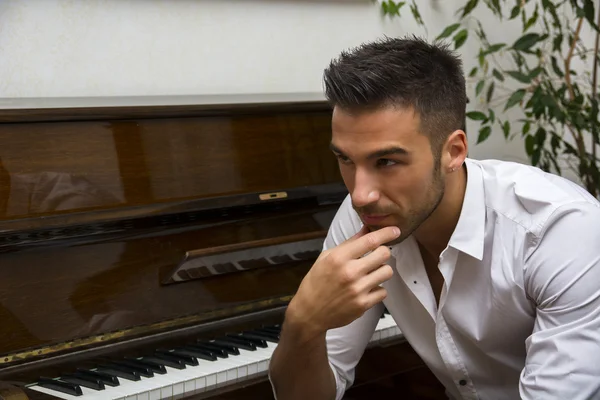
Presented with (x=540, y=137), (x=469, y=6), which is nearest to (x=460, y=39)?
(x=469, y=6)

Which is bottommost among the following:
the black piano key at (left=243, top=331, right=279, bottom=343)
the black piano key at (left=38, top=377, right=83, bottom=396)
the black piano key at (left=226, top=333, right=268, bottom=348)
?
the black piano key at (left=243, top=331, right=279, bottom=343)

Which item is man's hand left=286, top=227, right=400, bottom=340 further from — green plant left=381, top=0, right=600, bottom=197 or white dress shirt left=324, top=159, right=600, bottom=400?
green plant left=381, top=0, right=600, bottom=197

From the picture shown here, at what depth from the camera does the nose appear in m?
1.58

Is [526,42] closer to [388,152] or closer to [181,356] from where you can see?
[388,152]

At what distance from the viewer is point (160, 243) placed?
6.95ft

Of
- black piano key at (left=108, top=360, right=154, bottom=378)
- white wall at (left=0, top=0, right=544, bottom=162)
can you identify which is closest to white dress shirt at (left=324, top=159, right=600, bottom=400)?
black piano key at (left=108, top=360, right=154, bottom=378)

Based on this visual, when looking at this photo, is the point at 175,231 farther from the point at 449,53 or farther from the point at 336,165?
the point at 449,53

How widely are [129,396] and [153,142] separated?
0.72 metres

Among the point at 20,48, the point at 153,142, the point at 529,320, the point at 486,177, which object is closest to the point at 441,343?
the point at 529,320

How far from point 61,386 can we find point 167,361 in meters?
0.26

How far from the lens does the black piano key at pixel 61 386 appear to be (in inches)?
68.9

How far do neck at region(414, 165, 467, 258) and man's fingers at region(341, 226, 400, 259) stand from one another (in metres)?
0.21

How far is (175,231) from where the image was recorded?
2.15m

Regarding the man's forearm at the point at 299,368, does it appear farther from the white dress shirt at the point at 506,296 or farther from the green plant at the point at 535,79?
the green plant at the point at 535,79
